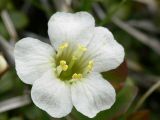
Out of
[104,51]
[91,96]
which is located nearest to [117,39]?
[104,51]

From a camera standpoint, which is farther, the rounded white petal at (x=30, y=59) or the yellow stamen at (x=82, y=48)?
the yellow stamen at (x=82, y=48)

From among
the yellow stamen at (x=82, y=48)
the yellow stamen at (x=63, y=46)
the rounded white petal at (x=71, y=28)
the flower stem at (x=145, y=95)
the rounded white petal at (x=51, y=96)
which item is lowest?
the flower stem at (x=145, y=95)

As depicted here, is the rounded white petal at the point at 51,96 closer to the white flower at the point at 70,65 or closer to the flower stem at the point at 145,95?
the white flower at the point at 70,65

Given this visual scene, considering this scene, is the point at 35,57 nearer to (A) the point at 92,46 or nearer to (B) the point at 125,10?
(A) the point at 92,46

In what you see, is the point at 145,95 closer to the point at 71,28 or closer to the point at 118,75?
the point at 118,75

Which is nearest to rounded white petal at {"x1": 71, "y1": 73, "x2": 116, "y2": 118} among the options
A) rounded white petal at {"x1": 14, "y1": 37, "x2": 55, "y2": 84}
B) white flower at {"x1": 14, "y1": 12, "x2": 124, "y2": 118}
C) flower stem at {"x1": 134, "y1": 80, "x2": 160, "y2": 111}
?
white flower at {"x1": 14, "y1": 12, "x2": 124, "y2": 118}

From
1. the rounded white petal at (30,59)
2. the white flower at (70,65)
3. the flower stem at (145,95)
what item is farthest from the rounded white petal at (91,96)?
the flower stem at (145,95)

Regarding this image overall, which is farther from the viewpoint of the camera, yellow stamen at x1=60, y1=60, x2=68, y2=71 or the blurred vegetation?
the blurred vegetation

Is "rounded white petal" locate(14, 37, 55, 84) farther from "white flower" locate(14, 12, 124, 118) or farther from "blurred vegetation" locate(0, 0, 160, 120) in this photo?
"blurred vegetation" locate(0, 0, 160, 120)
